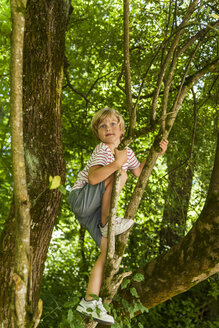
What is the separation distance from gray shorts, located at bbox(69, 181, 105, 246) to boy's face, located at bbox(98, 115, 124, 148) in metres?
0.41

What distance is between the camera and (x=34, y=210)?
255cm

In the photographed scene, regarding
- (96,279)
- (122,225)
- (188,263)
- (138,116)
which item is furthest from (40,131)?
(138,116)

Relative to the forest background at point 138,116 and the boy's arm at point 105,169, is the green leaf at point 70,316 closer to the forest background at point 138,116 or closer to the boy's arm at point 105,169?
the boy's arm at point 105,169

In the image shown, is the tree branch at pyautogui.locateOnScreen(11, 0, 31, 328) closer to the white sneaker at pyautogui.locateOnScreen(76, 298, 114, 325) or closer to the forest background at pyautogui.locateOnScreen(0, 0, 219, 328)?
the white sneaker at pyautogui.locateOnScreen(76, 298, 114, 325)

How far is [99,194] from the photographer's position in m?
2.63

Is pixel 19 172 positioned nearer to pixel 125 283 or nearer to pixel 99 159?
pixel 99 159

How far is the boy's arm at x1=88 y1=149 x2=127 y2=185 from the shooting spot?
2.29 m

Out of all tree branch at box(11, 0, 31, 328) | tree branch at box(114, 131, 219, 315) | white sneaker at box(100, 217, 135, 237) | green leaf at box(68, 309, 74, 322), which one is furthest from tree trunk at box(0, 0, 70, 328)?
tree branch at box(11, 0, 31, 328)

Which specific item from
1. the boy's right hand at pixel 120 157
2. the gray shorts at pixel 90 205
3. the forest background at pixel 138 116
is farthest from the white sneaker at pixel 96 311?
the forest background at pixel 138 116

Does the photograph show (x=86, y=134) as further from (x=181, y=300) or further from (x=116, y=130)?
(x=181, y=300)

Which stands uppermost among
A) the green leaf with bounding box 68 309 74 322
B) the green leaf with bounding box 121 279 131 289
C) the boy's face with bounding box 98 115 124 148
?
the boy's face with bounding box 98 115 124 148

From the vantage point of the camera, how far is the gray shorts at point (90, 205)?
2.63 metres

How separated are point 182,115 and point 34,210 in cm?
301

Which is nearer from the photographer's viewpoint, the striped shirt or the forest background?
the striped shirt
